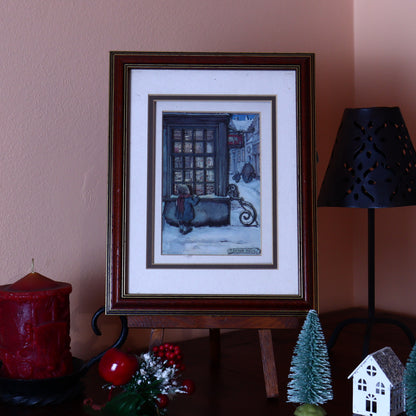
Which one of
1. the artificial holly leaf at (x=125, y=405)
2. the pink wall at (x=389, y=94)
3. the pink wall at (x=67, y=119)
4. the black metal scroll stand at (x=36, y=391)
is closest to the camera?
the artificial holly leaf at (x=125, y=405)

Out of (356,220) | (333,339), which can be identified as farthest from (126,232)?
(356,220)

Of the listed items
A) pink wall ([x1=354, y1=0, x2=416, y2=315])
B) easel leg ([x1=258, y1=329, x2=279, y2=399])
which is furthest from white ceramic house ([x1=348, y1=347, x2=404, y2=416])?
pink wall ([x1=354, y1=0, x2=416, y2=315])

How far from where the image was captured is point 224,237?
94 cm

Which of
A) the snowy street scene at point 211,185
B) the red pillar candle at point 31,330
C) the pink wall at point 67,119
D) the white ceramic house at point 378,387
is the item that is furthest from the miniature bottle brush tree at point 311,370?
the pink wall at point 67,119

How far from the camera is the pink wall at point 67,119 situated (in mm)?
1065

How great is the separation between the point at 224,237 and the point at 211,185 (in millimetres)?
91

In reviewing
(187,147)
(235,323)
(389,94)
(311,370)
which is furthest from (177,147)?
(389,94)

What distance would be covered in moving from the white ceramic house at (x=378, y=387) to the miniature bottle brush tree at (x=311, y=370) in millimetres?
48

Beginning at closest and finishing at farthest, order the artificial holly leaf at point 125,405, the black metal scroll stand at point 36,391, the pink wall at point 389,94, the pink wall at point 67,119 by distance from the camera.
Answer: the artificial holly leaf at point 125,405
the black metal scroll stand at point 36,391
the pink wall at point 67,119
the pink wall at point 389,94

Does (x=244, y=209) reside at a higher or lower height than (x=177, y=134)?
lower

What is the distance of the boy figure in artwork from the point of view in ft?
3.06

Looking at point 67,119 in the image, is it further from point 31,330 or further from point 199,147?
point 31,330

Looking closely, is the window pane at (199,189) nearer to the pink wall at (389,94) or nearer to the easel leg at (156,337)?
the easel leg at (156,337)

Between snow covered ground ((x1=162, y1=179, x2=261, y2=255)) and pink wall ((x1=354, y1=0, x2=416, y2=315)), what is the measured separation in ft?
2.70
